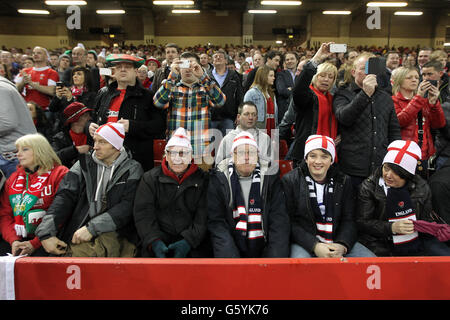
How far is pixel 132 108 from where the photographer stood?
10.9 ft

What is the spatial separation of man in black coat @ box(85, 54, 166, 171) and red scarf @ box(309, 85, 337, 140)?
156cm

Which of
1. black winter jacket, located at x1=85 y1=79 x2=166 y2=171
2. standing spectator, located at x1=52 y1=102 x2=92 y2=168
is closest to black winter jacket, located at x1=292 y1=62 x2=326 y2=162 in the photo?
black winter jacket, located at x1=85 y1=79 x2=166 y2=171

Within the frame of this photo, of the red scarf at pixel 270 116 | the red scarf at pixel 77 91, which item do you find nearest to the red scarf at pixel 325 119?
the red scarf at pixel 270 116

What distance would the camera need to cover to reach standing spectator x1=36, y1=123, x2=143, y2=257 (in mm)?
2445

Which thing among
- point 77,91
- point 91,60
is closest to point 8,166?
point 77,91

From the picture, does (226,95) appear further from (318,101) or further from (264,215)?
(264,215)

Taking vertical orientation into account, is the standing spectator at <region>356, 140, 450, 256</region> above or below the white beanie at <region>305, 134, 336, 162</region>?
below

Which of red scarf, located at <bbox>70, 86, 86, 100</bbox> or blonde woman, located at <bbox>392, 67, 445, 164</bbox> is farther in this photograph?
red scarf, located at <bbox>70, 86, 86, 100</bbox>

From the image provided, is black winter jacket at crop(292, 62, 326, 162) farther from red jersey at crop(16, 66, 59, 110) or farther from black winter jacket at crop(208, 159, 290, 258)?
red jersey at crop(16, 66, 59, 110)

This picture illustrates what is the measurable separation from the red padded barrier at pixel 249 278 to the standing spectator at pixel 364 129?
1451 mm

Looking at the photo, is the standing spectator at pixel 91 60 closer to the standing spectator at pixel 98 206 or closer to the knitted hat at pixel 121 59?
the knitted hat at pixel 121 59

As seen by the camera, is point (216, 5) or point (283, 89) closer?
point (283, 89)

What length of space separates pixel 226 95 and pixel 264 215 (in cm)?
275
